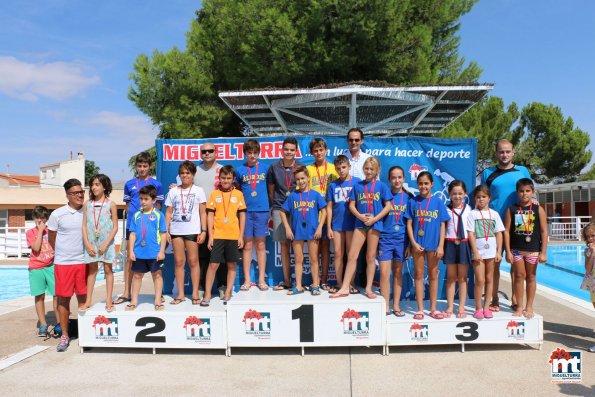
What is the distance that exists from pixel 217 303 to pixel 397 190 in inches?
101

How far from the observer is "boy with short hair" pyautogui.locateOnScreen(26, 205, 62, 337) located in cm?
549

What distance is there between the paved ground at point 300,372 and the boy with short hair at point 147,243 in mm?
767

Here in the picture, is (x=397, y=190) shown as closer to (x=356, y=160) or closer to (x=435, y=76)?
(x=356, y=160)

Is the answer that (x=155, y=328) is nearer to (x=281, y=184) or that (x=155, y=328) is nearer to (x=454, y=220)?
(x=281, y=184)

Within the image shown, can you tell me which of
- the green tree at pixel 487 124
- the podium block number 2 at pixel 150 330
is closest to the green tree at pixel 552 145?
the green tree at pixel 487 124

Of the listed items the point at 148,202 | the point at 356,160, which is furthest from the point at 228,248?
the point at 356,160

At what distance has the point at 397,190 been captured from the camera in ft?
16.6

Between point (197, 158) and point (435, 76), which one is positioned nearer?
point (197, 158)

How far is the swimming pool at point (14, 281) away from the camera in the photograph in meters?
12.0
